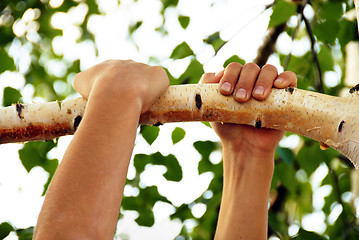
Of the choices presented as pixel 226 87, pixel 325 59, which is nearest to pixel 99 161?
pixel 226 87

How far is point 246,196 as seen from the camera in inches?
42.4

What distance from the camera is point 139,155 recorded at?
1.66 meters

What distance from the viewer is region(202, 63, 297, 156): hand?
2.81 ft

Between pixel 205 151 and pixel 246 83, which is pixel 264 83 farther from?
pixel 205 151

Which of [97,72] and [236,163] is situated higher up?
[97,72]

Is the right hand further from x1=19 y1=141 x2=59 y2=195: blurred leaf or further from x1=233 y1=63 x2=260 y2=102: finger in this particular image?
x1=19 y1=141 x2=59 y2=195: blurred leaf

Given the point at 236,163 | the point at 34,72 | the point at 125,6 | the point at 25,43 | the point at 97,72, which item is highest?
the point at 125,6

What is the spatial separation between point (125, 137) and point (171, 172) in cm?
84

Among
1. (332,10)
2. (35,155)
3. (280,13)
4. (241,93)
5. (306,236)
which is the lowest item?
(306,236)

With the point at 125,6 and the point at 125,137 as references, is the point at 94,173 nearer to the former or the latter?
the point at 125,137

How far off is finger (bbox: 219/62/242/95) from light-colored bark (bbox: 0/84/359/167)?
0.6 inches

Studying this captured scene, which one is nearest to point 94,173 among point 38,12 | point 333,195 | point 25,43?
point 333,195

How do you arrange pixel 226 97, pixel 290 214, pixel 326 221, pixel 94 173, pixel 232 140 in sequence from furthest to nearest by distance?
pixel 290 214, pixel 326 221, pixel 232 140, pixel 226 97, pixel 94 173

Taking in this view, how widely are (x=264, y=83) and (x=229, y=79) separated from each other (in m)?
0.08
